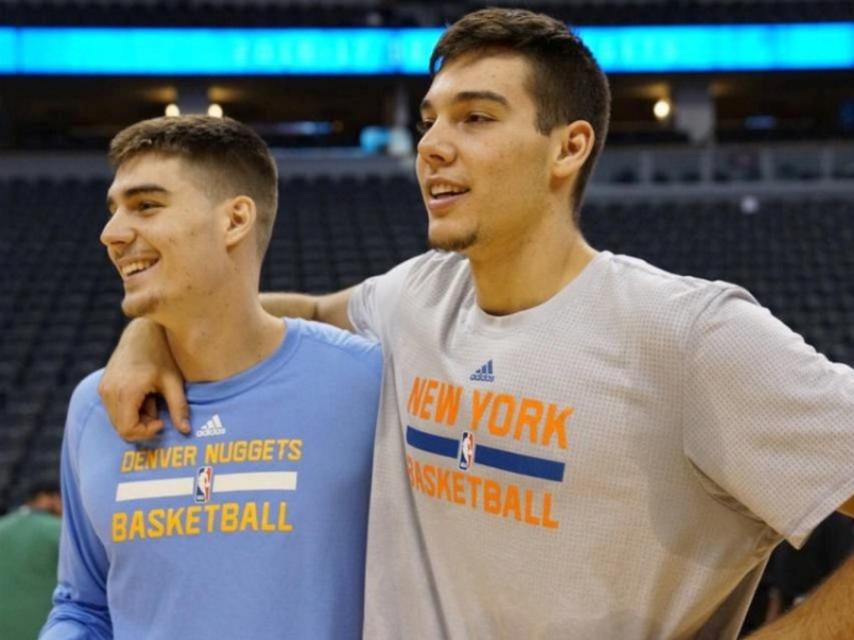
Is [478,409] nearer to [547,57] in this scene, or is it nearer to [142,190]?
[547,57]

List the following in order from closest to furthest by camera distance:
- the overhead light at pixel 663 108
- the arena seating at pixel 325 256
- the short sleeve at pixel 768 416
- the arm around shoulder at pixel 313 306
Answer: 1. the short sleeve at pixel 768 416
2. the arm around shoulder at pixel 313 306
3. the arena seating at pixel 325 256
4. the overhead light at pixel 663 108

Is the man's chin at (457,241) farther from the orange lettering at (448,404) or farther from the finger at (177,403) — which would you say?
the finger at (177,403)

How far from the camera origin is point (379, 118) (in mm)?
20391

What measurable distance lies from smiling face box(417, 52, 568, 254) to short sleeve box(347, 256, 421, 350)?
26 centimetres

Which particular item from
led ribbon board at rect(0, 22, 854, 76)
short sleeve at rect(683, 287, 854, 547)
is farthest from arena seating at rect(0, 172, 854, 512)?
short sleeve at rect(683, 287, 854, 547)

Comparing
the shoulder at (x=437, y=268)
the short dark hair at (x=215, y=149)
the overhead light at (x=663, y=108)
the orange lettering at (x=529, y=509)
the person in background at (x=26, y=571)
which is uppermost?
the overhead light at (x=663, y=108)

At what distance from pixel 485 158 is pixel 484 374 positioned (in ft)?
0.96

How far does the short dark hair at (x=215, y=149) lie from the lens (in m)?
1.67

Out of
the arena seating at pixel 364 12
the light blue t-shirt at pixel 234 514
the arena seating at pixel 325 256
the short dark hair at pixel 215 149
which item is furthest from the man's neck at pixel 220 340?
the arena seating at pixel 364 12

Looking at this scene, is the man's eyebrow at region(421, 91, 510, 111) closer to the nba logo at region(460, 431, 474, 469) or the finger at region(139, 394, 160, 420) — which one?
the nba logo at region(460, 431, 474, 469)

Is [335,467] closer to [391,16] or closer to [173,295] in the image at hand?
[173,295]

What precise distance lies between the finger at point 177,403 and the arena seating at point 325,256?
5.24m

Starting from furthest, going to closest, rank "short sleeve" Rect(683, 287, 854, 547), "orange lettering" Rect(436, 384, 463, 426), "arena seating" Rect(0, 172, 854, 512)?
"arena seating" Rect(0, 172, 854, 512) → "orange lettering" Rect(436, 384, 463, 426) → "short sleeve" Rect(683, 287, 854, 547)

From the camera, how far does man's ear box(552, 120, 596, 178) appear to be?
1521 millimetres
